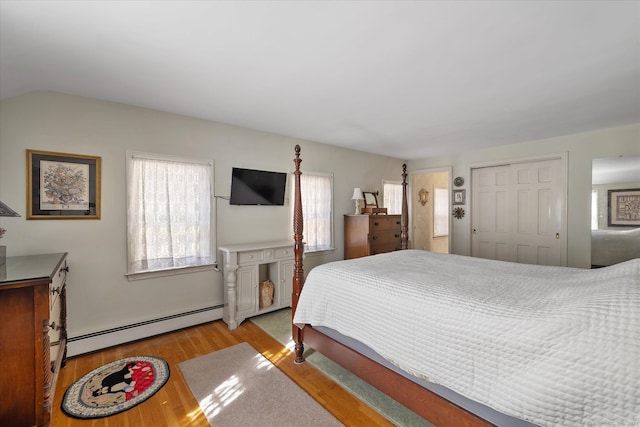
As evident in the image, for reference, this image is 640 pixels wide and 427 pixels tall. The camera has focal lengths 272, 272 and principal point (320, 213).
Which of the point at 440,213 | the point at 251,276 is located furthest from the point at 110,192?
the point at 440,213

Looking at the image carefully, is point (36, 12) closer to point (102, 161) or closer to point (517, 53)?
point (102, 161)

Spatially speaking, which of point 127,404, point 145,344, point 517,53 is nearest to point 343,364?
point 127,404

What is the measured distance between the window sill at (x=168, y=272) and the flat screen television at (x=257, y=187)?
85 centimetres

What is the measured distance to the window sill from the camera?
9.39ft

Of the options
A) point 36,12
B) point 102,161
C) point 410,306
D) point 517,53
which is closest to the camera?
point 36,12

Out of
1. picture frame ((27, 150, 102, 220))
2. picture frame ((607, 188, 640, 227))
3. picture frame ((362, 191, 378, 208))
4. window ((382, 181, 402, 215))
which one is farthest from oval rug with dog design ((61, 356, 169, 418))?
picture frame ((607, 188, 640, 227))

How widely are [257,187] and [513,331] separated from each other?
10.3ft

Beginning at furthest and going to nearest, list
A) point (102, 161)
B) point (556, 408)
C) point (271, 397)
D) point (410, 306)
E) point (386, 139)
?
point (386, 139) → point (102, 161) → point (271, 397) → point (410, 306) → point (556, 408)

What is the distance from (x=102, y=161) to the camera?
2676 mm

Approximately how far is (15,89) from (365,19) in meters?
2.85

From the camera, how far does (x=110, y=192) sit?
2725 mm

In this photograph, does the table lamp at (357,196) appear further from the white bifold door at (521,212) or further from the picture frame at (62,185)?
the picture frame at (62,185)

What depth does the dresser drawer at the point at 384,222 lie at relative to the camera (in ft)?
14.6

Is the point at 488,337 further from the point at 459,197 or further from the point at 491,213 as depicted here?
the point at 459,197
